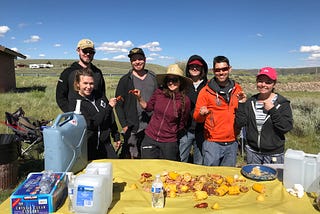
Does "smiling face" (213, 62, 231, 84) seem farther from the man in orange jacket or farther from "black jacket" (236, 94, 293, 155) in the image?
"black jacket" (236, 94, 293, 155)

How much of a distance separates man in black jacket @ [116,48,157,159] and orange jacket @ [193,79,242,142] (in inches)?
39.2

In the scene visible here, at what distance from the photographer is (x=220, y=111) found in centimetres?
376

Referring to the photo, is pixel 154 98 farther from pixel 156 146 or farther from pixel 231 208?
pixel 231 208

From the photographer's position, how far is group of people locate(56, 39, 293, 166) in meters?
3.41

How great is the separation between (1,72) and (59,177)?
1924 cm

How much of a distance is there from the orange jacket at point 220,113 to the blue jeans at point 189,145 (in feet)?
2.17

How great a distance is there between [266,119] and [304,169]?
3.08 feet

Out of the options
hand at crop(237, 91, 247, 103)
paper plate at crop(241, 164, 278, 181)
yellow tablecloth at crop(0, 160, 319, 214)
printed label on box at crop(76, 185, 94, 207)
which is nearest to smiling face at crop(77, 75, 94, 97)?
yellow tablecloth at crop(0, 160, 319, 214)

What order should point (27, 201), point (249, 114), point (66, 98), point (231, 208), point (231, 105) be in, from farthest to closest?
1. point (66, 98)
2. point (231, 105)
3. point (249, 114)
4. point (231, 208)
5. point (27, 201)

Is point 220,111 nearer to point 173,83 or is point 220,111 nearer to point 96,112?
point 173,83

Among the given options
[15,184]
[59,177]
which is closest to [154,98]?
[59,177]

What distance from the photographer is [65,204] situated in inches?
90.5

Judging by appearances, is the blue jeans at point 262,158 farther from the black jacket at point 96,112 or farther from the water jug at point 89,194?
the water jug at point 89,194

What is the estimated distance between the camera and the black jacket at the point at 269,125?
3.27m
